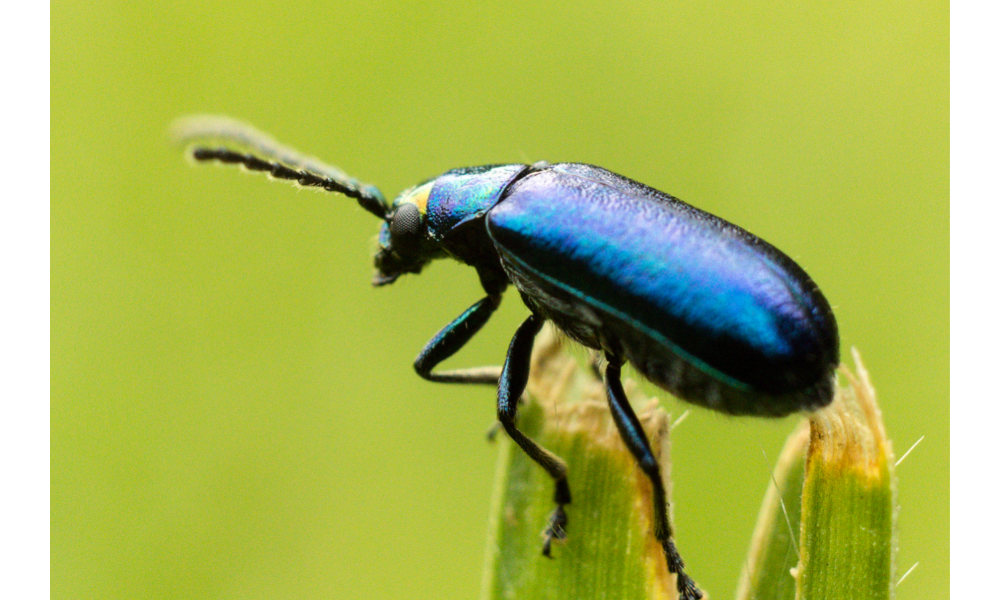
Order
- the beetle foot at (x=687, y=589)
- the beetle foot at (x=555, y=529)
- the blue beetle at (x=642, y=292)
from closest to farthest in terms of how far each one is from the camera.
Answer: the beetle foot at (x=555, y=529)
the blue beetle at (x=642, y=292)
the beetle foot at (x=687, y=589)

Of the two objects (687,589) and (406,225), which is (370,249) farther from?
(687,589)

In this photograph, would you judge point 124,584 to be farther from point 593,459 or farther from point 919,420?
point 919,420

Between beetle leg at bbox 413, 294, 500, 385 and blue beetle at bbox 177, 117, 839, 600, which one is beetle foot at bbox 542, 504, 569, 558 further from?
beetle leg at bbox 413, 294, 500, 385

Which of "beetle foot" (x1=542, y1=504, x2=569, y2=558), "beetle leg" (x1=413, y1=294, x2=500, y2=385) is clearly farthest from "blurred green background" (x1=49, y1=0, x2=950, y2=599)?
"beetle foot" (x1=542, y1=504, x2=569, y2=558)

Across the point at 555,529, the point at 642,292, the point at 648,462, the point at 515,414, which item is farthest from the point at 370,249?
the point at 555,529

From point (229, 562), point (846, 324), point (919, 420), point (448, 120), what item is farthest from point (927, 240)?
point (229, 562)

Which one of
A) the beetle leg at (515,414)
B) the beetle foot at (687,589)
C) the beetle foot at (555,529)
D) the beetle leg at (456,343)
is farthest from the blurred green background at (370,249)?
the beetle foot at (555,529)

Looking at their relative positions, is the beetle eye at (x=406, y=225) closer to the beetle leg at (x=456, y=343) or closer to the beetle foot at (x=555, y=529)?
the beetle leg at (x=456, y=343)
